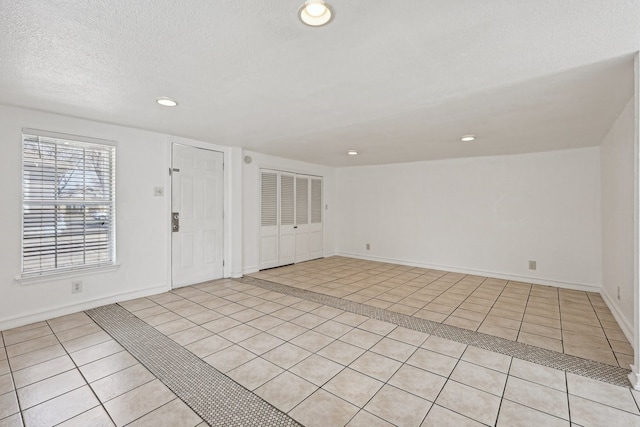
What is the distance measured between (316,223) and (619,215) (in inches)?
202

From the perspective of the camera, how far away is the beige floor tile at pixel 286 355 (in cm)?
240

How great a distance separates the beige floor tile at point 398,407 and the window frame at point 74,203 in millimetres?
3599

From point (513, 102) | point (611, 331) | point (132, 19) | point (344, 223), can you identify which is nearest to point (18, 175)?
point (132, 19)

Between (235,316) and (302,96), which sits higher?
(302,96)

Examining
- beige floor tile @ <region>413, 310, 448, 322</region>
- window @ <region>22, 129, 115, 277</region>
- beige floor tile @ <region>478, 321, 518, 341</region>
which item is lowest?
beige floor tile @ <region>478, 321, 518, 341</region>

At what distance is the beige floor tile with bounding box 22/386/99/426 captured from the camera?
1.75 metres

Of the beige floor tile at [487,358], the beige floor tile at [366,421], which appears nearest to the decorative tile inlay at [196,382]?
the beige floor tile at [366,421]

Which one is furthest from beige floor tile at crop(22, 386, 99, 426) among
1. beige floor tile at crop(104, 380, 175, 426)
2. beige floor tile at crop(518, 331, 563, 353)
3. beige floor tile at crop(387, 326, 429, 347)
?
beige floor tile at crop(518, 331, 563, 353)

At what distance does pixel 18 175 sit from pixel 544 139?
6428mm

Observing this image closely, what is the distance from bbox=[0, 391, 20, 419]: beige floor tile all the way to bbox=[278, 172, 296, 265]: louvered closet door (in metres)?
4.33

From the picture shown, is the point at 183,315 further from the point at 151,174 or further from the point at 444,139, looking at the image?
the point at 444,139

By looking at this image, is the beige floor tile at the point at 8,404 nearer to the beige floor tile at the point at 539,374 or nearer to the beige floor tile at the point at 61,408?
the beige floor tile at the point at 61,408

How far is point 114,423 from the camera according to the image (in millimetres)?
1721

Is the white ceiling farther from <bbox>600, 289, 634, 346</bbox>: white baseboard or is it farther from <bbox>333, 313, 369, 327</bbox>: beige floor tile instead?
<bbox>333, 313, 369, 327</bbox>: beige floor tile
